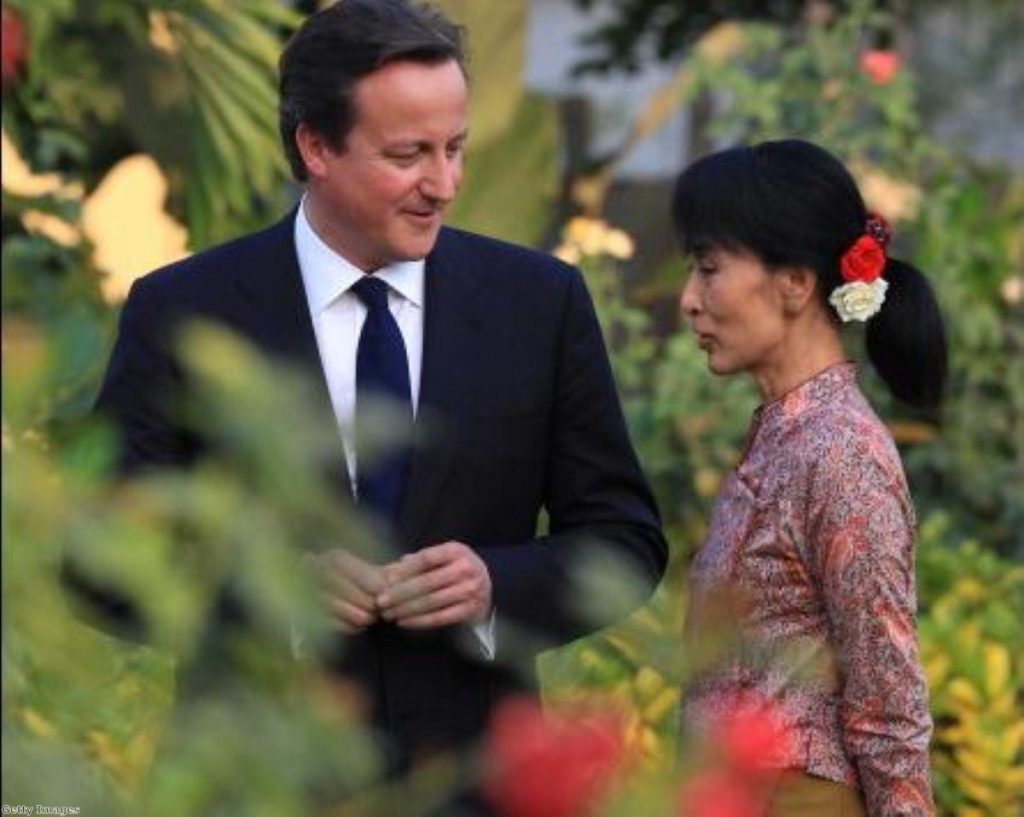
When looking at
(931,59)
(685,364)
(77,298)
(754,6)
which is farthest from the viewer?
(931,59)

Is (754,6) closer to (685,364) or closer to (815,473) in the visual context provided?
(685,364)

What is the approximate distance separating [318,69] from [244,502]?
206cm

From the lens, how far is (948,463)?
7453 mm

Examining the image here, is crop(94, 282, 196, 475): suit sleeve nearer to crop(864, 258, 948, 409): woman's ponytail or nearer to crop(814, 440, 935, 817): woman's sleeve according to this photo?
crop(814, 440, 935, 817): woman's sleeve

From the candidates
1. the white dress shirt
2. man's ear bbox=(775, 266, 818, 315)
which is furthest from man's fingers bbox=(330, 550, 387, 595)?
man's ear bbox=(775, 266, 818, 315)

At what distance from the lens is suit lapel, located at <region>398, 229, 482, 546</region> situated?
11.3 feet

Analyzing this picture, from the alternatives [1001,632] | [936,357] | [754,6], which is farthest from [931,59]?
[936,357]

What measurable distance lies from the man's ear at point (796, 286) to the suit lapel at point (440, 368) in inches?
14.9

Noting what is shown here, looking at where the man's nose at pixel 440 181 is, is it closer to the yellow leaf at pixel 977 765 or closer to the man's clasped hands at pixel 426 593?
the man's clasped hands at pixel 426 593

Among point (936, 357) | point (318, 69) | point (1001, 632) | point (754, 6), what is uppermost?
point (754, 6)

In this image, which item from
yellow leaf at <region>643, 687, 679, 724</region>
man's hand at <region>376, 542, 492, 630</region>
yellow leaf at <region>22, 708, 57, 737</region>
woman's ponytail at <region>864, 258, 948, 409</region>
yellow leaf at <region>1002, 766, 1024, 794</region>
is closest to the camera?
yellow leaf at <region>22, 708, 57, 737</region>

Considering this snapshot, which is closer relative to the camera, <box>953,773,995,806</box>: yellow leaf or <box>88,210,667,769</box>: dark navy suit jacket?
<box>88,210,667,769</box>: dark navy suit jacket

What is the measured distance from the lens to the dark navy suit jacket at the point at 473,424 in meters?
3.44

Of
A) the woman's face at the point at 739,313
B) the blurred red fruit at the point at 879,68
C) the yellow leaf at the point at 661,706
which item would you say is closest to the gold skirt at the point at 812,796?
the woman's face at the point at 739,313
